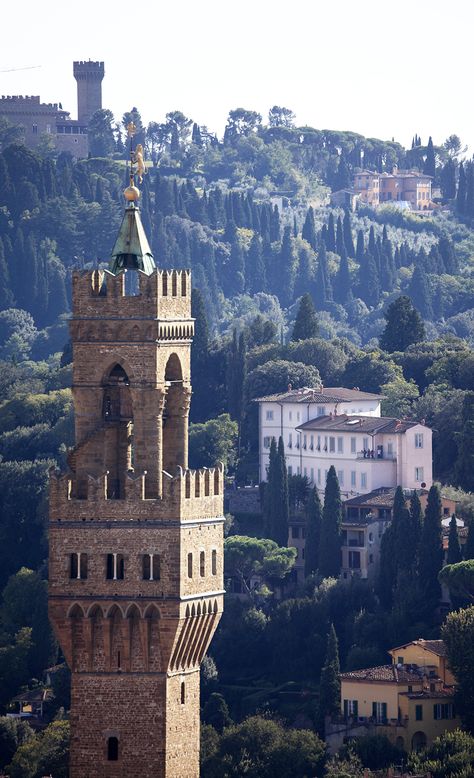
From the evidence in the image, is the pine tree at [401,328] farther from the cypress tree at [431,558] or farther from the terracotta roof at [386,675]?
the terracotta roof at [386,675]

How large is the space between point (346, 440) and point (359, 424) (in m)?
0.95

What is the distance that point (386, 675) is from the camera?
105 m

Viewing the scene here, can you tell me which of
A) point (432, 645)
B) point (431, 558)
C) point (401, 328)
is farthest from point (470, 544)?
point (401, 328)

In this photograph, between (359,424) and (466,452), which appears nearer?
(466,452)

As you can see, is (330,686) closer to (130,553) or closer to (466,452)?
(466,452)

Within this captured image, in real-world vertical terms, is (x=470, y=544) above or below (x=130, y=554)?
above

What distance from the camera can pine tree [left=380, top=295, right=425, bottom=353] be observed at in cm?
16188

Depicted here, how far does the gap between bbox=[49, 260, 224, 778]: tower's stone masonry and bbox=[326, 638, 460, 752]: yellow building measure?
48946 millimetres

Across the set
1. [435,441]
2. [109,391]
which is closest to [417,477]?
[435,441]

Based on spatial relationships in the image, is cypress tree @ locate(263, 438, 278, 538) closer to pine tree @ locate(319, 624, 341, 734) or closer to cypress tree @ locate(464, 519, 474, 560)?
cypress tree @ locate(464, 519, 474, 560)

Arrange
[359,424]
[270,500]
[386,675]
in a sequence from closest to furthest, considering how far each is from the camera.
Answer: [386,675] → [270,500] → [359,424]

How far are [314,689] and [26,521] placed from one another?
26.5m

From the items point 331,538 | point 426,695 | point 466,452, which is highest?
point 466,452

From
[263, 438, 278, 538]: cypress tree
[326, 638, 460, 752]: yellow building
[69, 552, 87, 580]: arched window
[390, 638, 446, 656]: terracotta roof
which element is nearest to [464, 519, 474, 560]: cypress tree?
[390, 638, 446, 656]: terracotta roof
